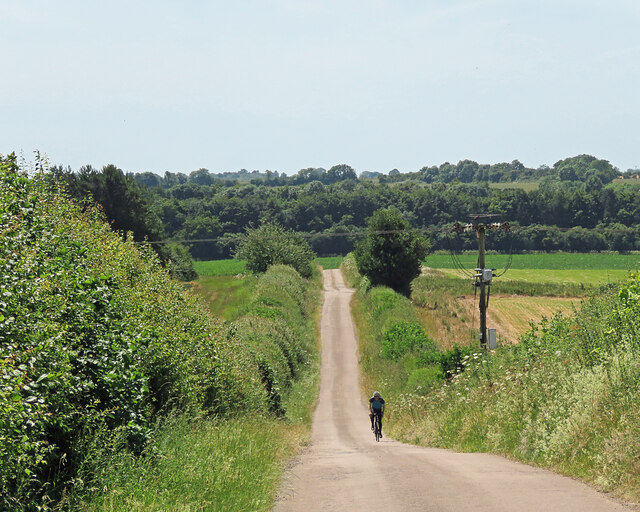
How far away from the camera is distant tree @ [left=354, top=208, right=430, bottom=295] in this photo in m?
72.1

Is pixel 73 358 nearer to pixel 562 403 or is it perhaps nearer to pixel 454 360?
pixel 562 403

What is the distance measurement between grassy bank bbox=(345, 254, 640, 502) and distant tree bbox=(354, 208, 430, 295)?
43014 millimetres

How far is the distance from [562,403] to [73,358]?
1022 cm

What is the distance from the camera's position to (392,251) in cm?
7262

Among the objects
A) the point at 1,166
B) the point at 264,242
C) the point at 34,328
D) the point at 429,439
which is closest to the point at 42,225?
the point at 1,166

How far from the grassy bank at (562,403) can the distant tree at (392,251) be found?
141 feet

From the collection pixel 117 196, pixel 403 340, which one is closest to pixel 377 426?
pixel 403 340

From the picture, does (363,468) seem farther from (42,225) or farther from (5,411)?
(42,225)

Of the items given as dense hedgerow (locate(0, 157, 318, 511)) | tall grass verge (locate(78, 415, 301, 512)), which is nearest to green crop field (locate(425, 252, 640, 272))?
dense hedgerow (locate(0, 157, 318, 511))

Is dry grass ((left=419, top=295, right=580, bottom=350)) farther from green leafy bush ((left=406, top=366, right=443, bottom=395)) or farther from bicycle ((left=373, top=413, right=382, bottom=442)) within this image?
bicycle ((left=373, top=413, right=382, bottom=442))

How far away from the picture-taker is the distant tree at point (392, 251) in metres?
72.1

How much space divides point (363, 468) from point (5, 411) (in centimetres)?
704

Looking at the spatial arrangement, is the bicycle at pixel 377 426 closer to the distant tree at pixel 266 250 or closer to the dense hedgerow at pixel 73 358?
the dense hedgerow at pixel 73 358

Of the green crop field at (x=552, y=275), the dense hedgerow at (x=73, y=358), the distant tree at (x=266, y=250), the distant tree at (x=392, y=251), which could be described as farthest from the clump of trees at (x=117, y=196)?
the dense hedgerow at (x=73, y=358)
